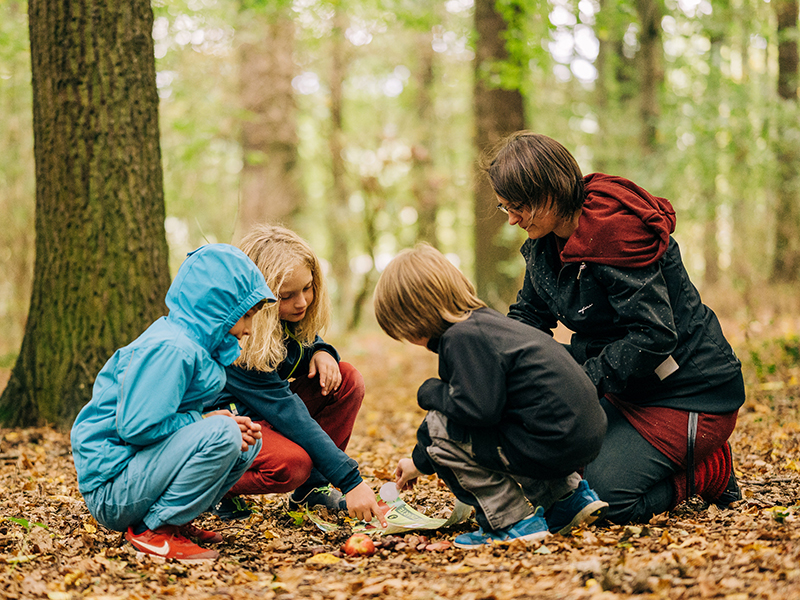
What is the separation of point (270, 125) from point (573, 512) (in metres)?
11.1

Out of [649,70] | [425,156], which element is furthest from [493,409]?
[649,70]

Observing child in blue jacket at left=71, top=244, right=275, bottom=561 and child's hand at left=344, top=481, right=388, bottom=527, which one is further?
child's hand at left=344, top=481, right=388, bottom=527

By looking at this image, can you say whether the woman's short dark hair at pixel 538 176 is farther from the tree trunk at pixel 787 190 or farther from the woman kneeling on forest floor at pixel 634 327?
the tree trunk at pixel 787 190

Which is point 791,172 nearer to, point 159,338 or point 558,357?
point 558,357

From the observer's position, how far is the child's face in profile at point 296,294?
10.2 ft

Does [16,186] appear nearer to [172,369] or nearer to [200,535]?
[200,535]

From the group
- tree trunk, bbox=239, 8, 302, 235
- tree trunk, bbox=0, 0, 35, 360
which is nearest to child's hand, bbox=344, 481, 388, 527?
tree trunk, bbox=0, 0, 35, 360

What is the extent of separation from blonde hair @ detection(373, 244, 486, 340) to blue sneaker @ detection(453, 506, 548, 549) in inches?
A: 31.0

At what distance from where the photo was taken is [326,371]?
10.8 ft

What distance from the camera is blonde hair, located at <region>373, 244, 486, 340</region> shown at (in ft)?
8.50

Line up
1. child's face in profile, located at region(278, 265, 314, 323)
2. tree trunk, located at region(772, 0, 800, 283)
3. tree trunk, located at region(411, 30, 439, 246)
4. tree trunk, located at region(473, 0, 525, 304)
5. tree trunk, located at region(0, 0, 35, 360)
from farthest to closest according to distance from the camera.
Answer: tree trunk, located at region(411, 30, 439, 246) → tree trunk, located at region(0, 0, 35, 360) → tree trunk, located at region(772, 0, 800, 283) → tree trunk, located at region(473, 0, 525, 304) → child's face in profile, located at region(278, 265, 314, 323)

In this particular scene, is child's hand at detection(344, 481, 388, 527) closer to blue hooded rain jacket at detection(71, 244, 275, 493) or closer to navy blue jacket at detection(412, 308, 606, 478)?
navy blue jacket at detection(412, 308, 606, 478)

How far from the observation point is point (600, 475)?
115 inches

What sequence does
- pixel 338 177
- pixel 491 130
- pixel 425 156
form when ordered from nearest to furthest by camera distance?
pixel 491 130, pixel 425 156, pixel 338 177
